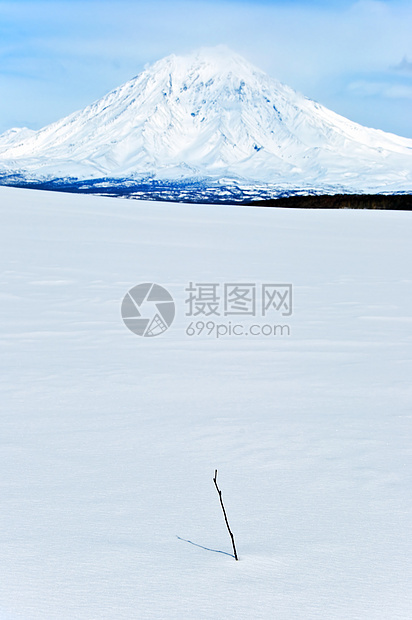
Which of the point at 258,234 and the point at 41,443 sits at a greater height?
the point at 258,234

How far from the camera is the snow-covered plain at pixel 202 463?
193 centimetres

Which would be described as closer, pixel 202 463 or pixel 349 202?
pixel 202 463

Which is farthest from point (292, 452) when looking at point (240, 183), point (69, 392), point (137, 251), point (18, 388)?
point (240, 183)

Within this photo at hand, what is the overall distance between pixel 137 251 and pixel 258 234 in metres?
3.52

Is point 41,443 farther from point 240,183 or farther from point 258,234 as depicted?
point 240,183

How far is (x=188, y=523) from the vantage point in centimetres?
231

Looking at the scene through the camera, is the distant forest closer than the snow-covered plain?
No

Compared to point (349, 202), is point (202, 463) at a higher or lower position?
lower

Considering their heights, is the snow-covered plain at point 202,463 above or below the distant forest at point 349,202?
below

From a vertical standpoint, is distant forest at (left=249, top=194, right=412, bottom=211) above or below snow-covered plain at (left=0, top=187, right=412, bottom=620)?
above

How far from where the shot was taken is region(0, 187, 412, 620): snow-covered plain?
1.93m

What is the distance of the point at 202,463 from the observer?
2811mm

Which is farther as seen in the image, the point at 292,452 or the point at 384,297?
the point at 384,297

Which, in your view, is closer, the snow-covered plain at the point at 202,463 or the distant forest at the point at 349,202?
the snow-covered plain at the point at 202,463
